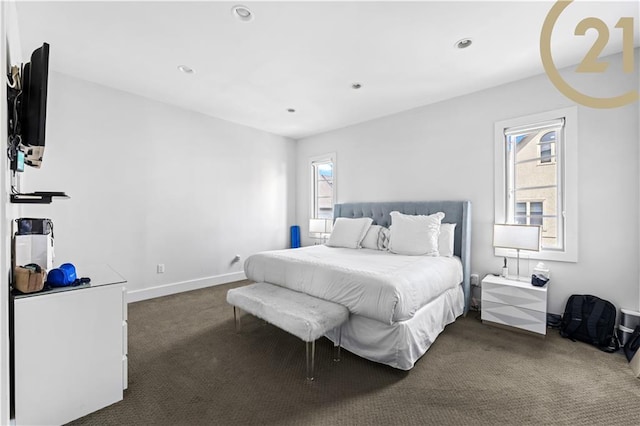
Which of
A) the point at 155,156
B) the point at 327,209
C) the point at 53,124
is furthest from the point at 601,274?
the point at 53,124

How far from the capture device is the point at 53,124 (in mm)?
2975

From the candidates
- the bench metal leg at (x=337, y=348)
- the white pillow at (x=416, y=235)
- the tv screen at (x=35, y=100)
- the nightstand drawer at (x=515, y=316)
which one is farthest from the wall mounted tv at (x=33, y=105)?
the nightstand drawer at (x=515, y=316)

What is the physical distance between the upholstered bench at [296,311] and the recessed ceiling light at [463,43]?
249cm

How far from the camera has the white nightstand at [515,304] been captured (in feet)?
8.56

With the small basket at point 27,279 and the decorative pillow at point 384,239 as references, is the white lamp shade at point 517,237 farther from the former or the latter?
the small basket at point 27,279

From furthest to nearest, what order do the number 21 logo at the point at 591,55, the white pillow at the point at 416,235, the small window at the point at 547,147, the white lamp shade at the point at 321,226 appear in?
the white lamp shade at the point at 321,226
the white pillow at the point at 416,235
the small window at the point at 547,147
the number 21 logo at the point at 591,55

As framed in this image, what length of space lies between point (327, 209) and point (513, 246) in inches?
124

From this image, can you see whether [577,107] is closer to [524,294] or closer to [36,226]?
[524,294]

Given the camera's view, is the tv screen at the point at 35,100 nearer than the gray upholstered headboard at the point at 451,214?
Yes

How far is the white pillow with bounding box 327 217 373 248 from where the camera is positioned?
3742mm

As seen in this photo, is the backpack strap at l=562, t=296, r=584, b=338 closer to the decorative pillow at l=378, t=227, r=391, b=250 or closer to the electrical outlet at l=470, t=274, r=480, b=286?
the electrical outlet at l=470, t=274, r=480, b=286

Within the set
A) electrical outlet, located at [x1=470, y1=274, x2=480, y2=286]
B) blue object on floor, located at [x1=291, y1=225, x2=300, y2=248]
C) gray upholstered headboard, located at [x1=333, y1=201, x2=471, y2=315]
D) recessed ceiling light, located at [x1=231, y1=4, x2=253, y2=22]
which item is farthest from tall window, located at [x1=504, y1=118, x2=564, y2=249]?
blue object on floor, located at [x1=291, y1=225, x2=300, y2=248]

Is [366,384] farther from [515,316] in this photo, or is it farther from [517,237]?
[517,237]

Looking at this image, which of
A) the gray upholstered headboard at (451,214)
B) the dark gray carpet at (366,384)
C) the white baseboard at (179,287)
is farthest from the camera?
the white baseboard at (179,287)
